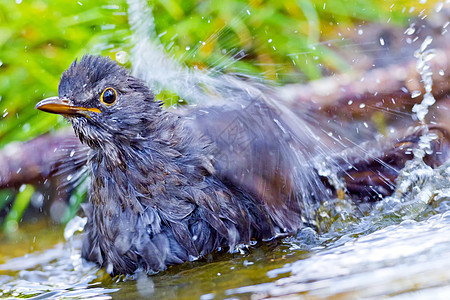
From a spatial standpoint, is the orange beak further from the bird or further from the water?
the water

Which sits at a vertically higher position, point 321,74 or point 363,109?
point 321,74

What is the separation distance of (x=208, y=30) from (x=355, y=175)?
1.78 m

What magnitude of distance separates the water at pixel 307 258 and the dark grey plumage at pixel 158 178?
0.13 metres

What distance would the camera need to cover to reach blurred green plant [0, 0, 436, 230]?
179 inches

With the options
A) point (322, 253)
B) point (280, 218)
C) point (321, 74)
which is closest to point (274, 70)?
point (321, 74)

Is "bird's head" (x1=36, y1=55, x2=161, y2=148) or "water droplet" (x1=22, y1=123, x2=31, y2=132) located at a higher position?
"water droplet" (x1=22, y1=123, x2=31, y2=132)

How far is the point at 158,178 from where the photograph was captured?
9.62 ft

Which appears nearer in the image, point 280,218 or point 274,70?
point 280,218

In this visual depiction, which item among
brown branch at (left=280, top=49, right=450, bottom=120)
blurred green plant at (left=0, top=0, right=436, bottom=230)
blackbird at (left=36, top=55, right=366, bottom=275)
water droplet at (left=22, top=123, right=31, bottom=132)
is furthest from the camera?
blurred green plant at (left=0, top=0, right=436, bottom=230)

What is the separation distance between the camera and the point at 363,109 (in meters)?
4.26

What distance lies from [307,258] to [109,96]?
49.1 inches

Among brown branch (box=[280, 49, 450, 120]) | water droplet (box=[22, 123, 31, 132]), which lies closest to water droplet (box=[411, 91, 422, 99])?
brown branch (box=[280, 49, 450, 120])

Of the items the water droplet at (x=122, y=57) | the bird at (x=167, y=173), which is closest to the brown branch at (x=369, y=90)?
the bird at (x=167, y=173)

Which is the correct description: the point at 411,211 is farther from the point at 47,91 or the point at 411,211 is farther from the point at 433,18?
the point at 47,91
